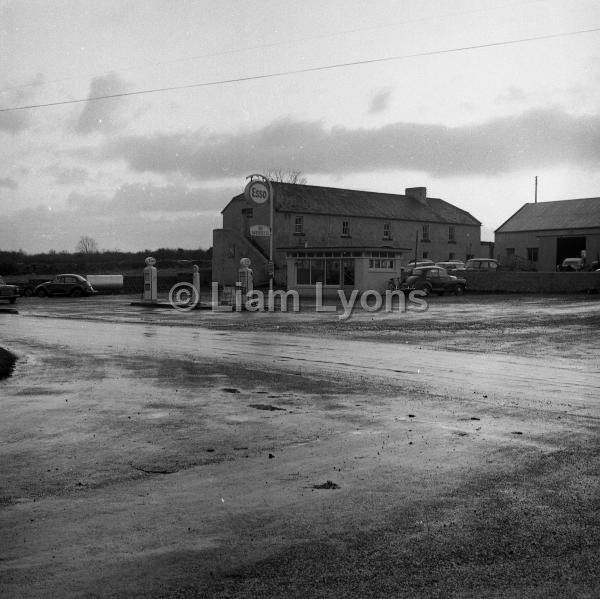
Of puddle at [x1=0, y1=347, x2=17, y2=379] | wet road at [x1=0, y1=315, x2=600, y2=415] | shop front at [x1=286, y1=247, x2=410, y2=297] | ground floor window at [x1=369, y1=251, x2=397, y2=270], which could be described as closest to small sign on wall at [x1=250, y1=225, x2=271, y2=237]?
shop front at [x1=286, y1=247, x2=410, y2=297]

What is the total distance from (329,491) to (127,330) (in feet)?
53.9

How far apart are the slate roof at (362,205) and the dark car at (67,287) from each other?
16244 millimetres

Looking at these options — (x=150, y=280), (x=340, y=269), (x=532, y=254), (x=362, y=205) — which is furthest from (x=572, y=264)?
(x=150, y=280)

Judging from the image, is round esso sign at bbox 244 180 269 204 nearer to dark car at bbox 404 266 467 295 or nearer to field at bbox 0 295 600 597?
dark car at bbox 404 266 467 295

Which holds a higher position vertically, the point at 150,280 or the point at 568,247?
the point at 568,247

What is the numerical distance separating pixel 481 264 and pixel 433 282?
1231cm

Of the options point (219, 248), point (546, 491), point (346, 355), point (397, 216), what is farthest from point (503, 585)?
point (397, 216)

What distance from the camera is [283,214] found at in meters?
56.8

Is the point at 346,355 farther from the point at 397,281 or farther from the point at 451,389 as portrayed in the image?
the point at 397,281

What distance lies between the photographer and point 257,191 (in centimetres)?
3903

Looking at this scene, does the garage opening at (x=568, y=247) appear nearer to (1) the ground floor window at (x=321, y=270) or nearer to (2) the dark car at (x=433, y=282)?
(2) the dark car at (x=433, y=282)

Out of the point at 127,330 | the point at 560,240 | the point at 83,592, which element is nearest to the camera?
the point at 83,592

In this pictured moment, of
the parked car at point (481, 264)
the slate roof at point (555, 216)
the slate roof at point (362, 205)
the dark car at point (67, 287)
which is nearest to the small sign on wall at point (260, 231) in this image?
the dark car at point (67, 287)

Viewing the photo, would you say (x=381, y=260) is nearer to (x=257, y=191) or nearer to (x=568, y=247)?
(x=257, y=191)
